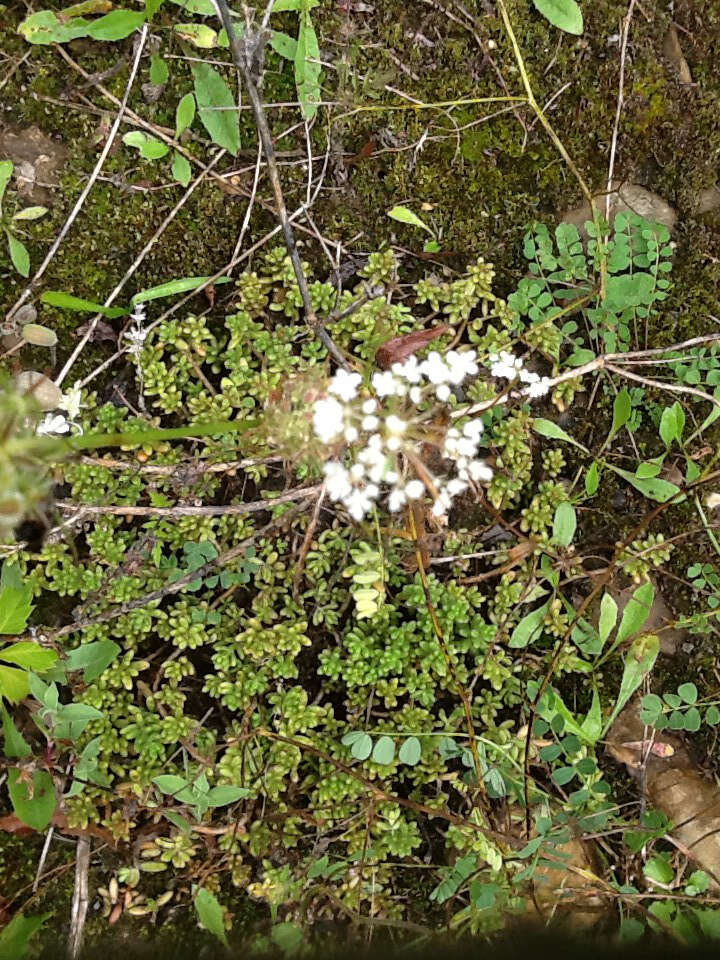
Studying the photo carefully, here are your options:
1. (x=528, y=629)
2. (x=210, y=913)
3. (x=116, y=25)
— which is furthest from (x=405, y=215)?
(x=210, y=913)

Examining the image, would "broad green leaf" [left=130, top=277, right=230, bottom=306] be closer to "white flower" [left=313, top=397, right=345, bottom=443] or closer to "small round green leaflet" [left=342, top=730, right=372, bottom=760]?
"white flower" [left=313, top=397, right=345, bottom=443]

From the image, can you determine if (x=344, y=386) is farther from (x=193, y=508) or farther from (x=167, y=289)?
(x=167, y=289)

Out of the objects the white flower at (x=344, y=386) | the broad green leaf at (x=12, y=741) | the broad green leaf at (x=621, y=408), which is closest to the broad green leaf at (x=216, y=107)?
the white flower at (x=344, y=386)

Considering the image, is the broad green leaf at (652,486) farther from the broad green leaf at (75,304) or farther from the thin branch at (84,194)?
the thin branch at (84,194)

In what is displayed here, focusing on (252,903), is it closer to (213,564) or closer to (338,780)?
(338,780)

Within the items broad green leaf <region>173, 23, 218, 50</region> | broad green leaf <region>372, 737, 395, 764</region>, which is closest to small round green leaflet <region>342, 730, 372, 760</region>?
broad green leaf <region>372, 737, 395, 764</region>

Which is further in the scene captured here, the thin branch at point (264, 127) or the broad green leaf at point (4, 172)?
the broad green leaf at point (4, 172)

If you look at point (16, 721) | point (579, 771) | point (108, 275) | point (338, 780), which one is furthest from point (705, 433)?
point (16, 721)
